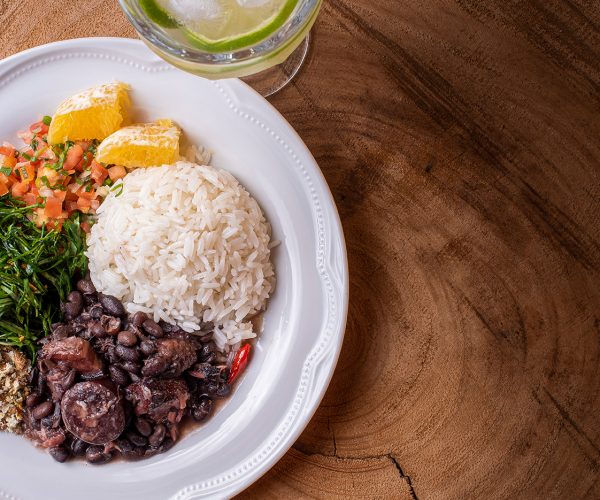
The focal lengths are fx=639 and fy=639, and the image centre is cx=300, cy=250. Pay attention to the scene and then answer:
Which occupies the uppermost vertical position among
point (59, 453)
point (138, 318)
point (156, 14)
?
point (156, 14)

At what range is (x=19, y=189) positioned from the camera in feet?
8.83

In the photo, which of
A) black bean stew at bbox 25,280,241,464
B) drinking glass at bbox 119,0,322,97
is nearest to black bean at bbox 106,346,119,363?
black bean stew at bbox 25,280,241,464

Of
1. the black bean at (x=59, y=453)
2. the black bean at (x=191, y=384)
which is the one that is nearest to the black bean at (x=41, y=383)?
the black bean at (x=59, y=453)

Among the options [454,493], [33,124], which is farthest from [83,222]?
[454,493]

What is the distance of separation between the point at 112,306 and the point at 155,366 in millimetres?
315

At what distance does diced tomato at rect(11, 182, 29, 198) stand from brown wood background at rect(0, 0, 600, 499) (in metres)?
0.63

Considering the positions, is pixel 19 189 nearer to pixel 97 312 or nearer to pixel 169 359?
pixel 97 312

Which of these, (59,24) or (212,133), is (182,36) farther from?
(59,24)

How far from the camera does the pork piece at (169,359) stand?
2.53 m

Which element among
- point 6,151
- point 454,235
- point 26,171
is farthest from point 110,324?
point 454,235

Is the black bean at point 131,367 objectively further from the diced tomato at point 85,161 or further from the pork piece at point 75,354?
the diced tomato at point 85,161

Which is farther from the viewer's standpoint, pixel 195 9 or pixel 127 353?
pixel 127 353

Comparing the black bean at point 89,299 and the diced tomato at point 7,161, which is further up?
the diced tomato at point 7,161

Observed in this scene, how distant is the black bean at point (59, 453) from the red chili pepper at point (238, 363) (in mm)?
740
